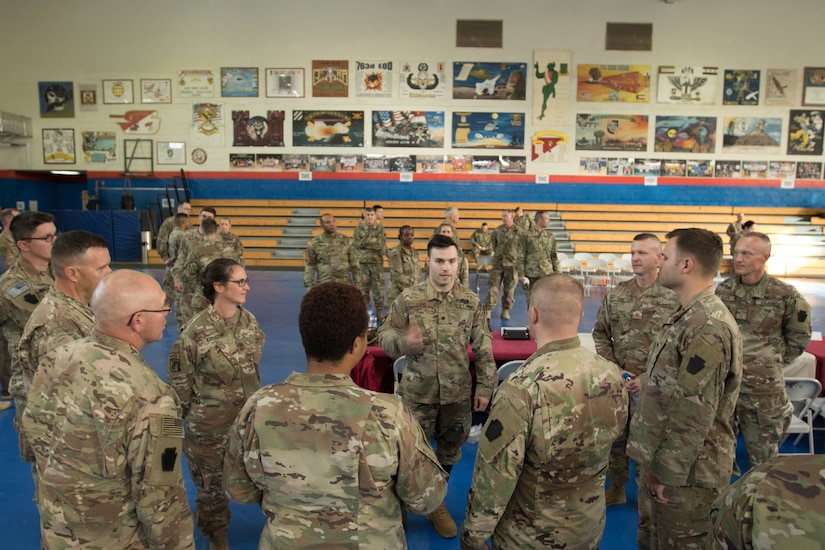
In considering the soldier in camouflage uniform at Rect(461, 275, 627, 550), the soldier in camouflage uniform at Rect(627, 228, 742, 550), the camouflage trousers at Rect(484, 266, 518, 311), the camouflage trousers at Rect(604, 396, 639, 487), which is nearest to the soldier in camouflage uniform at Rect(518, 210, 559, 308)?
the camouflage trousers at Rect(484, 266, 518, 311)

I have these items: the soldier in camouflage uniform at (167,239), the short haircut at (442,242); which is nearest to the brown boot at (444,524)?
the short haircut at (442,242)

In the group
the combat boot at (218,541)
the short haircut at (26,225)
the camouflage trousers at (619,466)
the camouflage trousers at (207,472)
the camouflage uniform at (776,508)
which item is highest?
the short haircut at (26,225)

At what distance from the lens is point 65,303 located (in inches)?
93.2

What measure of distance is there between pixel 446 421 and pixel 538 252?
220 inches

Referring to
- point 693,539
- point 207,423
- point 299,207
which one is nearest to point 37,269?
point 207,423

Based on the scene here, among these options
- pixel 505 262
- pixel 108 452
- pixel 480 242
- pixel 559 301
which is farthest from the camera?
pixel 480 242

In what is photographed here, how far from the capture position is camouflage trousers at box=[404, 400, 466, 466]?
2.97 m

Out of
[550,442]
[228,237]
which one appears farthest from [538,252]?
[550,442]

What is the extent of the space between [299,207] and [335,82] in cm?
390

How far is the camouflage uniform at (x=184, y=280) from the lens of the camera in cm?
665

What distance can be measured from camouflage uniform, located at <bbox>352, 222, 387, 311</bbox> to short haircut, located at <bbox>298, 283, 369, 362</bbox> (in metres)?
6.88

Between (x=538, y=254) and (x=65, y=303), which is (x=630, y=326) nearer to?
(x=65, y=303)

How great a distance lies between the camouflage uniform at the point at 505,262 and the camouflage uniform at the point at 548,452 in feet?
22.3

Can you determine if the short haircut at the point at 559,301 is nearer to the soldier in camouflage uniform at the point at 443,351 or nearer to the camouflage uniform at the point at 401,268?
the soldier in camouflage uniform at the point at 443,351
